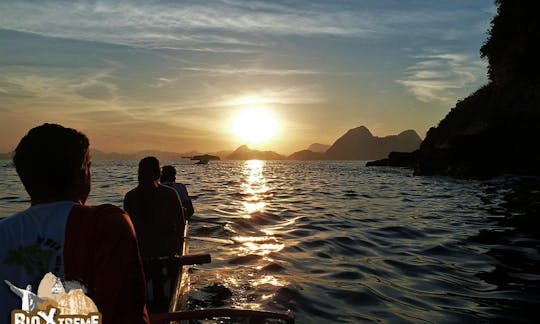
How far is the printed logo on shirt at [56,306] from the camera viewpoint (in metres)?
2.12

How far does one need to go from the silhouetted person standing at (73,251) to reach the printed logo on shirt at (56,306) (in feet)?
0.13

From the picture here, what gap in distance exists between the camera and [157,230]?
23.5ft

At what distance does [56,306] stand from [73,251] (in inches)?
11.8

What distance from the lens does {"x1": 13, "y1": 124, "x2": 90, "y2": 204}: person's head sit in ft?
7.72

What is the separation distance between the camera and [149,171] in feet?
22.2

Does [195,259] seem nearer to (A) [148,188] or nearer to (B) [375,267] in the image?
(A) [148,188]

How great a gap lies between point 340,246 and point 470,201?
48.0ft

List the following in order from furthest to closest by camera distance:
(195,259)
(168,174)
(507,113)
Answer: (507,113), (168,174), (195,259)

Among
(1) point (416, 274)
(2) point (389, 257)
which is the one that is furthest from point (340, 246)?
(1) point (416, 274)

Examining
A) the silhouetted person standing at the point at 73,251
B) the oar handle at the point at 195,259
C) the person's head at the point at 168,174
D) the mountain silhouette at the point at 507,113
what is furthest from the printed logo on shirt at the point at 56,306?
the mountain silhouette at the point at 507,113

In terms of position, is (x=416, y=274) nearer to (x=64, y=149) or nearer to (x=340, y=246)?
(x=340, y=246)

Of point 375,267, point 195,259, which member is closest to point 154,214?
point 195,259

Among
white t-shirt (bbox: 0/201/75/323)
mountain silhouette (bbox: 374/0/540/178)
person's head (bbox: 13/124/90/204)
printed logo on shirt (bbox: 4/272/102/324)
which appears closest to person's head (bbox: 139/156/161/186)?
person's head (bbox: 13/124/90/204)

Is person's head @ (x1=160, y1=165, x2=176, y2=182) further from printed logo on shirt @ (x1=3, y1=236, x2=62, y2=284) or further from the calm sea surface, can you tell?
printed logo on shirt @ (x1=3, y1=236, x2=62, y2=284)
